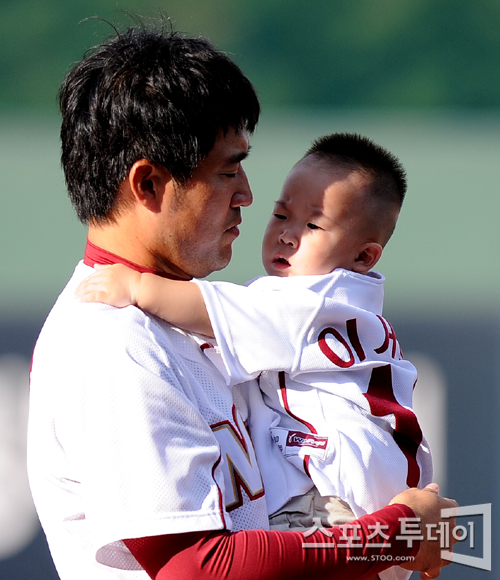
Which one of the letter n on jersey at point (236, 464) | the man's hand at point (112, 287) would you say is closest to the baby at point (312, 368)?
the man's hand at point (112, 287)

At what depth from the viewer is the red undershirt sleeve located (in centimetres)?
122

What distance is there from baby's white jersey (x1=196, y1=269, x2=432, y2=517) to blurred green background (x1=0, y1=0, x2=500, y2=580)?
2275 mm

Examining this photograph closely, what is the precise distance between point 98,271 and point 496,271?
2911 mm

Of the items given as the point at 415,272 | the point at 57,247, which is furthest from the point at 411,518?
the point at 57,247

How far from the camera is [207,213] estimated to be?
5.07ft

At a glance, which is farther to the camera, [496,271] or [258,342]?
[496,271]

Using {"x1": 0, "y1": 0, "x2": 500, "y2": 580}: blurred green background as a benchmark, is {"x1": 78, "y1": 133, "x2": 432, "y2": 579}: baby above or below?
below

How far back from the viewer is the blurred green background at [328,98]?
4.02 metres

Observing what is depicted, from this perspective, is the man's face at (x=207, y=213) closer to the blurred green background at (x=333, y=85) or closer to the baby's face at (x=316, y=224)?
the baby's face at (x=316, y=224)

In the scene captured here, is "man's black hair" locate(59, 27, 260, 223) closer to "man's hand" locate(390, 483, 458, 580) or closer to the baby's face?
the baby's face

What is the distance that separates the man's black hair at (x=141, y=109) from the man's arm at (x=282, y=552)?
64 centimetres

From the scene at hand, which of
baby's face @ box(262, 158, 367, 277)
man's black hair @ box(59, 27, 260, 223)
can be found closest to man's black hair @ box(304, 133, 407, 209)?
baby's face @ box(262, 158, 367, 277)

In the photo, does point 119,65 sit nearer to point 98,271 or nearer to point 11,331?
point 98,271

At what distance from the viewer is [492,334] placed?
3754mm
